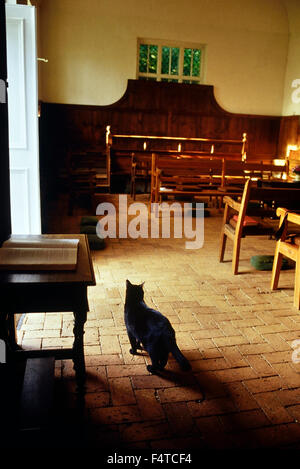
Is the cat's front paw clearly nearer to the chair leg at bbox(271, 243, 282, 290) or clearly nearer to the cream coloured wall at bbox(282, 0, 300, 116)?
the chair leg at bbox(271, 243, 282, 290)

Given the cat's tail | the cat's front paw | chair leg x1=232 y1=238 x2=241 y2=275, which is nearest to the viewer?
the cat's tail

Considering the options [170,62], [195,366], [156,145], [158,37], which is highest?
[158,37]

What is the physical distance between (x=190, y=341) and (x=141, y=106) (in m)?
9.35

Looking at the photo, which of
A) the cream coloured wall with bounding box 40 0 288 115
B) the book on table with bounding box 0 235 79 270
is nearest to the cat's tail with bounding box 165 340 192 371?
the book on table with bounding box 0 235 79 270

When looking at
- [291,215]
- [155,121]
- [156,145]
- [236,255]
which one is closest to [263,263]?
[236,255]

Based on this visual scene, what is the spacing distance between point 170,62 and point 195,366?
10517 mm

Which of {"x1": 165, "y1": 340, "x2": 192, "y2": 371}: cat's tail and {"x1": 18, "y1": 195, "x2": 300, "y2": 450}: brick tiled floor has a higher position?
{"x1": 165, "y1": 340, "x2": 192, "y2": 371}: cat's tail

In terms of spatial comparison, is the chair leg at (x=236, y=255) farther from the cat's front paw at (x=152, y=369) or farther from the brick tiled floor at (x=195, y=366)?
the cat's front paw at (x=152, y=369)

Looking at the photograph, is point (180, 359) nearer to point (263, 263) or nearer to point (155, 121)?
point (263, 263)

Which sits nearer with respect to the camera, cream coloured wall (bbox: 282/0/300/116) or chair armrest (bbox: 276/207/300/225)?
chair armrest (bbox: 276/207/300/225)

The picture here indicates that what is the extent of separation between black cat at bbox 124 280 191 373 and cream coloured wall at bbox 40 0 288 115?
9202 mm

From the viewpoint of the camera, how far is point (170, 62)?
11.3 meters

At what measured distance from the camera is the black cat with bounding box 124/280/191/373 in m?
2.17
